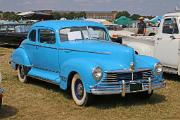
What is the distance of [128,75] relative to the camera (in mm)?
7480

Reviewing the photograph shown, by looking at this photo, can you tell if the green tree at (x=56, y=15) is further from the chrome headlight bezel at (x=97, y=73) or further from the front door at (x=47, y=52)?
the chrome headlight bezel at (x=97, y=73)

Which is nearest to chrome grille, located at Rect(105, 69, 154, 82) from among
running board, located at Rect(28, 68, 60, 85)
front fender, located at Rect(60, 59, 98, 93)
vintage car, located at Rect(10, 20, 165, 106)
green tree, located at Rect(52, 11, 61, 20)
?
vintage car, located at Rect(10, 20, 165, 106)

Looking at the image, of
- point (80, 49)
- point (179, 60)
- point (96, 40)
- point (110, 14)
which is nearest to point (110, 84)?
point (80, 49)

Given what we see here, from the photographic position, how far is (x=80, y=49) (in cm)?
806

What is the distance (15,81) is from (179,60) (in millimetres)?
4403

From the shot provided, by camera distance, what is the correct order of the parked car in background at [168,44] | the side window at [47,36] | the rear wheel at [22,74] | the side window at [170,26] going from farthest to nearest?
the side window at [170,26] < the parked car in background at [168,44] < the rear wheel at [22,74] < the side window at [47,36]

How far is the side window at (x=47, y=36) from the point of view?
898 cm

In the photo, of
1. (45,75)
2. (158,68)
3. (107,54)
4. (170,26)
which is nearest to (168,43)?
(170,26)

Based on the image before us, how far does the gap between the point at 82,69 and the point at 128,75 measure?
2.88ft

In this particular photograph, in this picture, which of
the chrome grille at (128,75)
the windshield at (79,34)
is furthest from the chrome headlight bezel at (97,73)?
the windshield at (79,34)

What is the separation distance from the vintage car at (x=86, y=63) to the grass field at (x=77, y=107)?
285 mm

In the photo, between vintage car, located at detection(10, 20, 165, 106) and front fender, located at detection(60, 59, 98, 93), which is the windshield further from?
front fender, located at detection(60, 59, 98, 93)

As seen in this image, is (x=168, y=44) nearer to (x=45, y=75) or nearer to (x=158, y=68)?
(x=158, y=68)

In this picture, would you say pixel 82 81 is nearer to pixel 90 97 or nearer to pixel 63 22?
pixel 90 97
